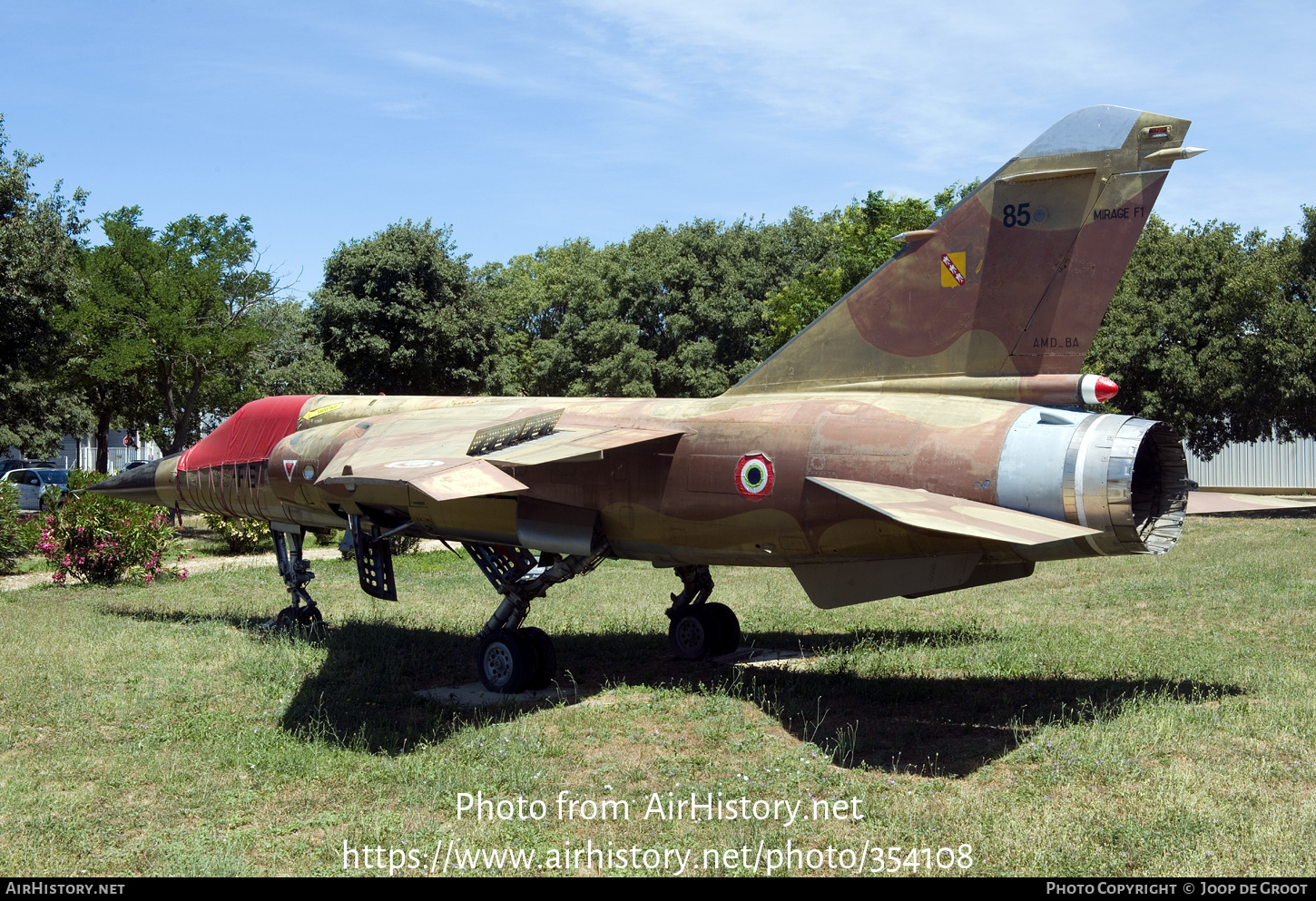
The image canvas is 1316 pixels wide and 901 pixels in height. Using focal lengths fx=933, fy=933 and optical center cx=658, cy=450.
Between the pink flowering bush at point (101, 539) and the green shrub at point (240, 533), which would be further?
the green shrub at point (240, 533)

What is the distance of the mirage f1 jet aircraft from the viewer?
8.09m

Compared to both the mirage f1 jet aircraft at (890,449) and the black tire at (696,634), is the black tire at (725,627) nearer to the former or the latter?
the black tire at (696,634)

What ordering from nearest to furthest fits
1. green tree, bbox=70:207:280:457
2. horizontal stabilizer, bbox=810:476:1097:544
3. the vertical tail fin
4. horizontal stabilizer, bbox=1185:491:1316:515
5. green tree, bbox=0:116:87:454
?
horizontal stabilizer, bbox=810:476:1097:544, the vertical tail fin, green tree, bbox=0:116:87:454, green tree, bbox=70:207:280:457, horizontal stabilizer, bbox=1185:491:1316:515

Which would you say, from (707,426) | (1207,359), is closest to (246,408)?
(707,426)

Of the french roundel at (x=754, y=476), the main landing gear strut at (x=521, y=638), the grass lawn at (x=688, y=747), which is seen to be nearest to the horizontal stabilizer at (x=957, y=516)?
the french roundel at (x=754, y=476)

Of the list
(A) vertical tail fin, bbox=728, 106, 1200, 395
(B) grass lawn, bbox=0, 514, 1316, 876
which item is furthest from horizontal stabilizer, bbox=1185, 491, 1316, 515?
(A) vertical tail fin, bbox=728, 106, 1200, 395

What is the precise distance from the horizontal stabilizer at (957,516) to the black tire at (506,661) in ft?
14.0

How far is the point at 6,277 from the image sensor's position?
957 inches

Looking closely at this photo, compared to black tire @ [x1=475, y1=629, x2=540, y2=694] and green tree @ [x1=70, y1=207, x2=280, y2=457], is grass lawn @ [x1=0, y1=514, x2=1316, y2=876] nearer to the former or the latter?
black tire @ [x1=475, y1=629, x2=540, y2=694]

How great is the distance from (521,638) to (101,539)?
1335 centimetres

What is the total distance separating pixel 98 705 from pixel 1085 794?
976 cm

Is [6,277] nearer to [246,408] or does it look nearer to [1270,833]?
[246,408]

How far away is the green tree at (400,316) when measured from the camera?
3481cm

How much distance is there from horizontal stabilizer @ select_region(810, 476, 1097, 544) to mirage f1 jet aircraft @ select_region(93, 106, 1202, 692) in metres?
0.03
